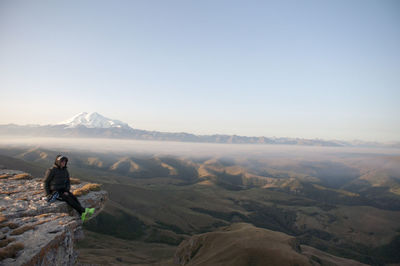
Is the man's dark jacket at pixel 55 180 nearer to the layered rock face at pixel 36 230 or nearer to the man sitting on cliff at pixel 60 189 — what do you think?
the man sitting on cliff at pixel 60 189

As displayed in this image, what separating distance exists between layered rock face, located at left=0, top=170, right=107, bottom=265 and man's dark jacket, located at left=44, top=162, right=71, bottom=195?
0.99 meters

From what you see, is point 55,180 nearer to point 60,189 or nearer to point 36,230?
point 60,189

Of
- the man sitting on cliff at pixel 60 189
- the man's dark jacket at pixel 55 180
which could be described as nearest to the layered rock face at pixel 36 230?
the man sitting on cliff at pixel 60 189

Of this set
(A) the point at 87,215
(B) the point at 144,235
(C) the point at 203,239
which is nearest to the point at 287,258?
(C) the point at 203,239

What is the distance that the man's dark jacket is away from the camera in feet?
55.7

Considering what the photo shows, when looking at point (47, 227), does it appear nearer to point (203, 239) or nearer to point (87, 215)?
point (87, 215)

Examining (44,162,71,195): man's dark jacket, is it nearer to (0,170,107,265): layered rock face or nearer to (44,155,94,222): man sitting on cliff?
(44,155,94,222): man sitting on cliff

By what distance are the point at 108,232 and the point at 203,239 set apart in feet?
337

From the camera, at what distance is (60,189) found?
1711cm

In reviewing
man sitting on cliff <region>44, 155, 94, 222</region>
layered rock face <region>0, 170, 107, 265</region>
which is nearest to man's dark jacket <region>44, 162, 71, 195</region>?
man sitting on cliff <region>44, 155, 94, 222</region>

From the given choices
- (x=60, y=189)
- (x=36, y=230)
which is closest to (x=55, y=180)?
(x=60, y=189)

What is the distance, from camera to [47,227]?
1270cm

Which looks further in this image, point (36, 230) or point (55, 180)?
point (55, 180)

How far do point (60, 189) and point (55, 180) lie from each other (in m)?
0.75
